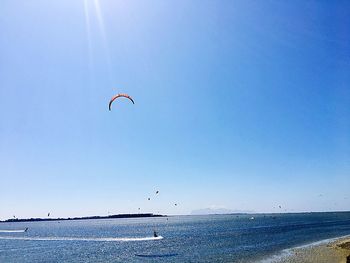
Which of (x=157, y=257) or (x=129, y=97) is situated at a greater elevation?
(x=129, y=97)

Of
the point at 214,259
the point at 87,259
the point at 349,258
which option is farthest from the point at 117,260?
the point at 349,258

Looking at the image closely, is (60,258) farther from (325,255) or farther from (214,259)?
(325,255)

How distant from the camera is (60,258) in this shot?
51.2 m

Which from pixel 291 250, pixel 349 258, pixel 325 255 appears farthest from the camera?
pixel 291 250

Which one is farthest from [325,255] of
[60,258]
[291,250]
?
[60,258]

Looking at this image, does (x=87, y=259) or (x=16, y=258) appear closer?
(x=87, y=259)

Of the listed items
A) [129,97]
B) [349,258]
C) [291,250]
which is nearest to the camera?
[129,97]

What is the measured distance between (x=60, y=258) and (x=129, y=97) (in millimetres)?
34784

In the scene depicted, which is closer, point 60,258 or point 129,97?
point 129,97

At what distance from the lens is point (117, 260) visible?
152 ft

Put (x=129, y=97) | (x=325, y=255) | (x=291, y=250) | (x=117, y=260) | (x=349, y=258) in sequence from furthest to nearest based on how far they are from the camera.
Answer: (x=291, y=250), (x=117, y=260), (x=325, y=255), (x=349, y=258), (x=129, y=97)

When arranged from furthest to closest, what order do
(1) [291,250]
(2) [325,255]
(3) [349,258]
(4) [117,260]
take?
1. (1) [291,250]
2. (4) [117,260]
3. (2) [325,255]
4. (3) [349,258]

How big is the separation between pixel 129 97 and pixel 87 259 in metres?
31.0

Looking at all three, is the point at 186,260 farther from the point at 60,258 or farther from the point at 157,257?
the point at 60,258
